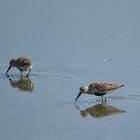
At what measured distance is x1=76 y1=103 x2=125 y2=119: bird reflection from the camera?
33.1 feet

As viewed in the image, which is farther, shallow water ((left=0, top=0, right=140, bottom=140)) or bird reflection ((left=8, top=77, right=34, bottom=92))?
bird reflection ((left=8, top=77, right=34, bottom=92))

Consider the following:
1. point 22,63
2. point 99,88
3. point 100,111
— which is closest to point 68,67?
point 22,63

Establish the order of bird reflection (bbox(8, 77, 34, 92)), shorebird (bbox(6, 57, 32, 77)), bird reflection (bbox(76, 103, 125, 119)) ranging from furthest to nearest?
1. shorebird (bbox(6, 57, 32, 77))
2. bird reflection (bbox(8, 77, 34, 92))
3. bird reflection (bbox(76, 103, 125, 119))

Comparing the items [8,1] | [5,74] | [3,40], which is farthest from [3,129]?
[8,1]

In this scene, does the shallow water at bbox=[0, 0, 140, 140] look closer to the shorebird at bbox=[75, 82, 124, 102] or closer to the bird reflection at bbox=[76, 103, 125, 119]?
the bird reflection at bbox=[76, 103, 125, 119]

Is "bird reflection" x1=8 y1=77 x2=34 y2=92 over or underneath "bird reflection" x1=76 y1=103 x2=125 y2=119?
over

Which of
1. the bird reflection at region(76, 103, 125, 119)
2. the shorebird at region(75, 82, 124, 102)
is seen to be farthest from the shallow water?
the shorebird at region(75, 82, 124, 102)

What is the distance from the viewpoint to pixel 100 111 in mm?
10352

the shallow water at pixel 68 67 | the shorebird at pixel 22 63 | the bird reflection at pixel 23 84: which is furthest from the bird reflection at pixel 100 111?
the shorebird at pixel 22 63

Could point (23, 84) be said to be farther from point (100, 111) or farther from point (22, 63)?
point (100, 111)

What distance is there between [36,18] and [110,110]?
16.4ft

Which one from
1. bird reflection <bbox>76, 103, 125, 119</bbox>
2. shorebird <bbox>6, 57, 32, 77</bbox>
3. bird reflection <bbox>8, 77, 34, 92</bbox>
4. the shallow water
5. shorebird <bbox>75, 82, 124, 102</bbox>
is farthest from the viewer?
shorebird <bbox>6, 57, 32, 77</bbox>

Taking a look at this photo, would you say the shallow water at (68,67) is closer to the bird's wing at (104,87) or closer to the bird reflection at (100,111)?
the bird reflection at (100,111)

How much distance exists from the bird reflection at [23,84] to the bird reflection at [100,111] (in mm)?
1422
